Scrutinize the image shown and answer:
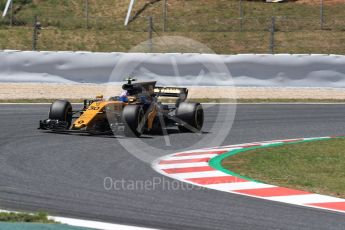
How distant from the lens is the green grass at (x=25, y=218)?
8.32 m

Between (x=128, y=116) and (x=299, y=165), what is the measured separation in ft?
12.6

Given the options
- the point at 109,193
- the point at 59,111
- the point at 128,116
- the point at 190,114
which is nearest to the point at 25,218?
the point at 109,193

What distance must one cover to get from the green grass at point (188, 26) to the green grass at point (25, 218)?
1882cm

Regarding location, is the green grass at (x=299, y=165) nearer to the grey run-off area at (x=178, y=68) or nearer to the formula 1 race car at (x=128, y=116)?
the formula 1 race car at (x=128, y=116)

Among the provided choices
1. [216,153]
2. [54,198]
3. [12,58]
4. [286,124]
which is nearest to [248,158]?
[216,153]

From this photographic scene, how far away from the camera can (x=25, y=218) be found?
330 inches

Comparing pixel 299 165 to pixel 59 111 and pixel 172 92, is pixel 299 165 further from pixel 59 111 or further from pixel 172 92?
pixel 59 111

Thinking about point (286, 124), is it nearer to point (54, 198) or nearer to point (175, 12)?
point (54, 198)

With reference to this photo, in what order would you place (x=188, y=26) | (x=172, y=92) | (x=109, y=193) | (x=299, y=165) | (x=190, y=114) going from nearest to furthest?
(x=109, y=193), (x=299, y=165), (x=190, y=114), (x=172, y=92), (x=188, y=26)

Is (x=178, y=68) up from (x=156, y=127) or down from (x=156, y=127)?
up

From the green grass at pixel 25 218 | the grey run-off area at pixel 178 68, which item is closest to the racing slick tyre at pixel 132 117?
the green grass at pixel 25 218

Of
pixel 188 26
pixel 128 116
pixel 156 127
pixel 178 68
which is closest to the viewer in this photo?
pixel 128 116

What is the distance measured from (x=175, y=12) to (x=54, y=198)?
80.9 feet

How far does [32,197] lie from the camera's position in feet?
32.0
